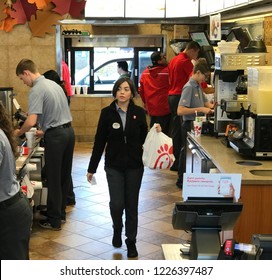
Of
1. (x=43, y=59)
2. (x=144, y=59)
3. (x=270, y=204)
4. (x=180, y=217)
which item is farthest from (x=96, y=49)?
(x=180, y=217)

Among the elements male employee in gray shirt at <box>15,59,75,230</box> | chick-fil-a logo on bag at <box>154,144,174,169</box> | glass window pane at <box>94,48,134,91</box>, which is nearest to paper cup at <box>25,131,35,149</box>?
male employee in gray shirt at <box>15,59,75,230</box>

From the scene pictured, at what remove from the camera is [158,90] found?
8.79 m

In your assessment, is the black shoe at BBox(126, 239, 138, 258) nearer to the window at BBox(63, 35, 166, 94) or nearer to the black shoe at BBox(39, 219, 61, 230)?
the black shoe at BBox(39, 219, 61, 230)

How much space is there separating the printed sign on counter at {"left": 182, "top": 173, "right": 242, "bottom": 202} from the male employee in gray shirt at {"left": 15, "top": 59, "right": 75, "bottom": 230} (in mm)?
3152

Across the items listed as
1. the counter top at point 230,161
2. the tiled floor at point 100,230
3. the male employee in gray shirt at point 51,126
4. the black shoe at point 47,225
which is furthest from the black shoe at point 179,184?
the black shoe at point 47,225

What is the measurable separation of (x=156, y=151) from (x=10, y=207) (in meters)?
1.76

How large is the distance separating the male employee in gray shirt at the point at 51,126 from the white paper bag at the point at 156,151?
1065mm

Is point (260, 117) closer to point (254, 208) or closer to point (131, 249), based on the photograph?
point (254, 208)

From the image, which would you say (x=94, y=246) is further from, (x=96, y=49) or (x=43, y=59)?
(x=96, y=49)

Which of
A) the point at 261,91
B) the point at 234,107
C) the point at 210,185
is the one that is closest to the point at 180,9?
the point at 234,107

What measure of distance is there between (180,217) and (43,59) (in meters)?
4.89

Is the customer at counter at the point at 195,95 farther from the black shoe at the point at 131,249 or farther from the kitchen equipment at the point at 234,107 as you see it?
the black shoe at the point at 131,249

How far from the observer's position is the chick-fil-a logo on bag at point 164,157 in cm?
481
